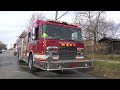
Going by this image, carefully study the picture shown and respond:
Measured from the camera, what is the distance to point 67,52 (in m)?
12.1

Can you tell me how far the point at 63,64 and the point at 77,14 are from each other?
104ft

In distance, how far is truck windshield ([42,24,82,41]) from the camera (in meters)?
11.8

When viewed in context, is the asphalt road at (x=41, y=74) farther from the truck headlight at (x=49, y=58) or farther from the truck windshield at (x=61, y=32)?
the truck windshield at (x=61, y=32)

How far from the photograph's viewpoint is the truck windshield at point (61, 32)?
38.8ft

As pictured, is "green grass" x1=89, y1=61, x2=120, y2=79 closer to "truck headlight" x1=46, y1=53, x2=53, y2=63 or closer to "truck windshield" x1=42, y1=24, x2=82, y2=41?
"truck windshield" x1=42, y1=24, x2=82, y2=41

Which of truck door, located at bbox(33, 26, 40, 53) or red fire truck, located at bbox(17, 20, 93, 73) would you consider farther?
truck door, located at bbox(33, 26, 40, 53)

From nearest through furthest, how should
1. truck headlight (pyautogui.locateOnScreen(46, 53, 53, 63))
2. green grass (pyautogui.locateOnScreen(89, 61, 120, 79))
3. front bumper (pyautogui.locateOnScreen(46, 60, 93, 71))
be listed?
front bumper (pyautogui.locateOnScreen(46, 60, 93, 71)) < truck headlight (pyautogui.locateOnScreen(46, 53, 53, 63)) < green grass (pyautogui.locateOnScreen(89, 61, 120, 79))

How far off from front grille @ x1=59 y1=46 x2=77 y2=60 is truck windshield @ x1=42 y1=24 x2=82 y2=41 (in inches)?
21.5

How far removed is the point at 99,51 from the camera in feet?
101

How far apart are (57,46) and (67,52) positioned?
28.4 inches

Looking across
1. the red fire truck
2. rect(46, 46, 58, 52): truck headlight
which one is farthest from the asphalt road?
rect(46, 46, 58, 52): truck headlight

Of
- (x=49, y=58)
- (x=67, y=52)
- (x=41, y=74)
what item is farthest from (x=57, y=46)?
(x=41, y=74)

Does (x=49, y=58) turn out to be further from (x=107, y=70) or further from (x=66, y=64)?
(x=107, y=70)
